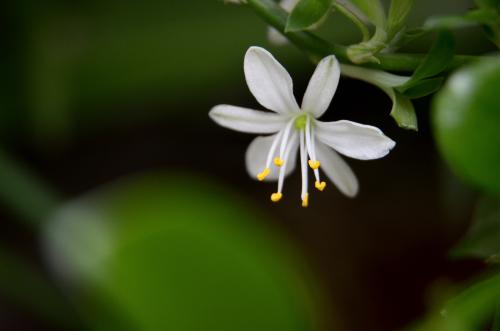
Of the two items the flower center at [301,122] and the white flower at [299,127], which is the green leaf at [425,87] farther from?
the flower center at [301,122]

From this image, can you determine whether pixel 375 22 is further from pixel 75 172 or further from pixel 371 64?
pixel 75 172

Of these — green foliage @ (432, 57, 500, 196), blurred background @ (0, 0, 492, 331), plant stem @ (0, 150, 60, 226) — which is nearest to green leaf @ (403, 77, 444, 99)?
green foliage @ (432, 57, 500, 196)

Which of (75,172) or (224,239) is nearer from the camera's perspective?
(224,239)

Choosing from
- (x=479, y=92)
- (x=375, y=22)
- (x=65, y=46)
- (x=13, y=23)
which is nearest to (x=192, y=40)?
(x=65, y=46)

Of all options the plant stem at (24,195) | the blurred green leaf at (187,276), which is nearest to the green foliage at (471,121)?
the blurred green leaf at (187,276)

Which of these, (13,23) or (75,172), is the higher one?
(13,23)

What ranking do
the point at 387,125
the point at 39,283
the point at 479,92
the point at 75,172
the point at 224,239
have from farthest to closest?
the point at 75,172 < the point at 387,125 < the point at 39,283 < the point at 224,239 < the point at 479,92
